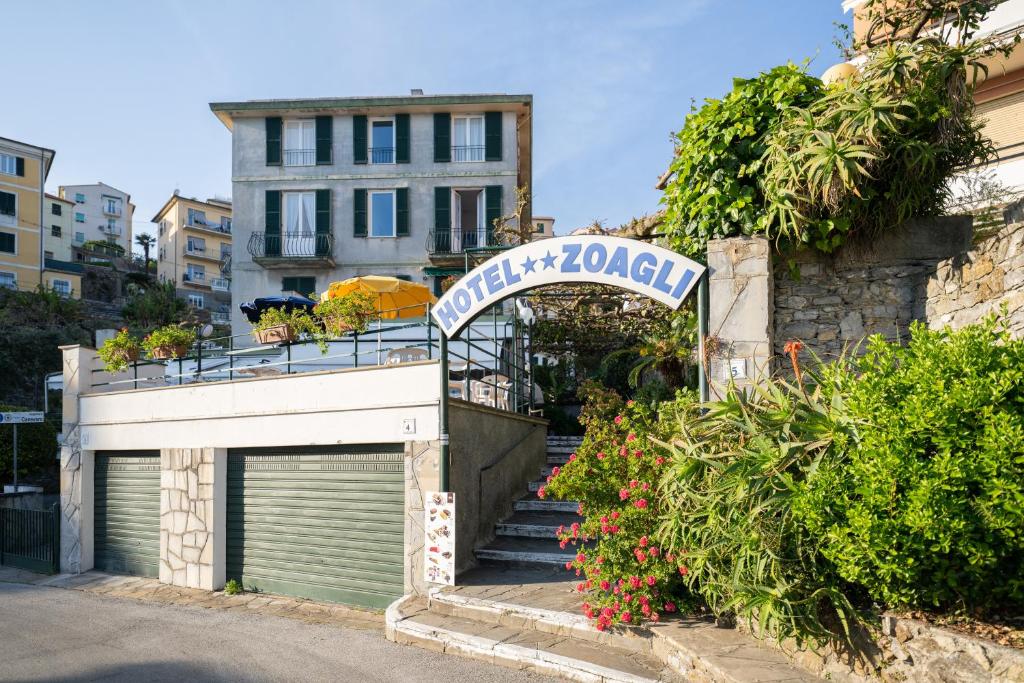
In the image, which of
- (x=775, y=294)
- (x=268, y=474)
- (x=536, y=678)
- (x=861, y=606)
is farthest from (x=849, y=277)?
(x=268, y=474)

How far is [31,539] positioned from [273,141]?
15.7 metres

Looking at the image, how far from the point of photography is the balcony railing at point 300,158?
25.6 m

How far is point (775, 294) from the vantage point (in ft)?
25.3

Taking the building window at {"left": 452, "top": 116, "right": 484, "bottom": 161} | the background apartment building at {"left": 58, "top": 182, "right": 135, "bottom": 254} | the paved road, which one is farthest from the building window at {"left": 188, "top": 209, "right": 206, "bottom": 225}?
the paved road

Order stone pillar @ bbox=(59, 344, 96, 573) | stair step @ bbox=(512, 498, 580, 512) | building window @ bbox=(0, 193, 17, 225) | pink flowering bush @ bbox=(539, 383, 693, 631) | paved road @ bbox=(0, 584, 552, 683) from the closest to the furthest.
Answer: pink flowering bush @ bbox=(539, 383, 693, 631), paved road @ bbox=(0, 584, 552, 683), stair step @ bbox=(512, 498, 580, 512), stone pillar @ bbox=(59, 344, 96, 573), building window @ bbox=(0, 193, 17, 225)

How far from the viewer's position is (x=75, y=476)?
1316 centimetres

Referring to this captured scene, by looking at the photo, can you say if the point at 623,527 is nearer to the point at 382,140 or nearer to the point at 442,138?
the point at 442,138

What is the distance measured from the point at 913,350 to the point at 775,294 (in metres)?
2.66

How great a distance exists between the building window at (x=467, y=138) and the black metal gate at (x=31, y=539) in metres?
16.2

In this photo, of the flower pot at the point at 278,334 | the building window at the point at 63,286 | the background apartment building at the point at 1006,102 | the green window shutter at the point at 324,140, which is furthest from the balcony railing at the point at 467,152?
the building window at the point at 63,286

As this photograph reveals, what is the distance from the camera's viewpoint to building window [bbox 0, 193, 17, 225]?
4359cm

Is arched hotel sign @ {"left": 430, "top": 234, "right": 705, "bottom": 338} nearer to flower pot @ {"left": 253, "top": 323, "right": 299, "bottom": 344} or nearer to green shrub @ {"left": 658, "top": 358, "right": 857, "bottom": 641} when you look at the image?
green shrub @ {"left": 658, "top": 358, "right": 857, "bottom": 641}

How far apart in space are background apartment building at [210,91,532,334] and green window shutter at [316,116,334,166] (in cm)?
3

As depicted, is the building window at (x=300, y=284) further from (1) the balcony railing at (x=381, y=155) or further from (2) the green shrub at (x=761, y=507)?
(2) the green shrub at (x=761, y=507)
